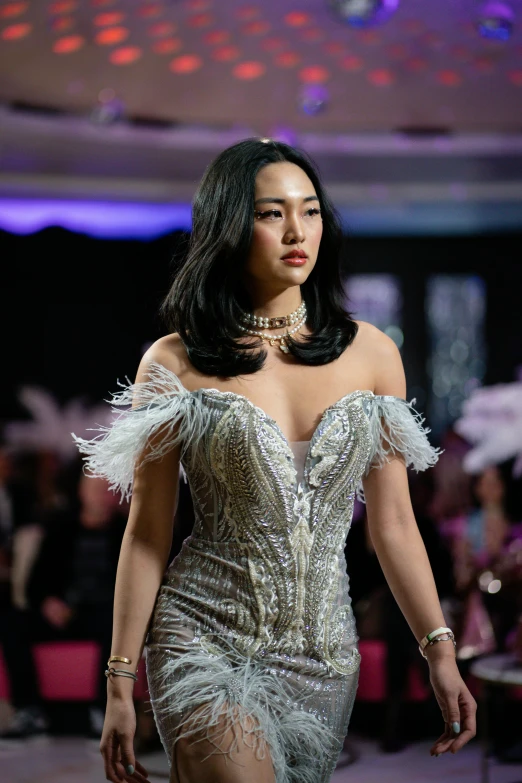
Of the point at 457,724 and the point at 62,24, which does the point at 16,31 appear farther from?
the point at 457,724

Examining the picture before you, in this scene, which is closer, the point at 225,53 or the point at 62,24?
the point at 62,24

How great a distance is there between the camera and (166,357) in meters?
2.37

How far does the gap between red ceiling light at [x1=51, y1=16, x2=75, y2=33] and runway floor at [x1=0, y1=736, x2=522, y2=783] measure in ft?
12.4

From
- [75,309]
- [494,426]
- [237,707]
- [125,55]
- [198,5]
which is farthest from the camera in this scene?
[75,309]

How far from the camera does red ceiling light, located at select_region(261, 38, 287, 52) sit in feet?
19.8

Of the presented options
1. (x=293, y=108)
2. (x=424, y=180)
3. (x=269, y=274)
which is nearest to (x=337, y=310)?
(x=269, y=274)

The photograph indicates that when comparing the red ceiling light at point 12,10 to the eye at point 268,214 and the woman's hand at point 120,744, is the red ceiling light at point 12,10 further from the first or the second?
the woman's hand at point 120,744

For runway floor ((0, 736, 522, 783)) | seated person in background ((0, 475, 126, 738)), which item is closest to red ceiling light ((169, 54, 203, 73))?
seated person in background ((0, 475, 126, 738))

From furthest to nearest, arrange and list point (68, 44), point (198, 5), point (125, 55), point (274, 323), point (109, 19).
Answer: point (125, 55)
point (68, 44)
point (109, 19)
point (198, 5)
point (274, 323)

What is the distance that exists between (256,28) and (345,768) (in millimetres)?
3886

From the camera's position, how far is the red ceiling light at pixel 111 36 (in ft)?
19.0

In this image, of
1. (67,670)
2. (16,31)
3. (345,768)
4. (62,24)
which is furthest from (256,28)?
(345,768)

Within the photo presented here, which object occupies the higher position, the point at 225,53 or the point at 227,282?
the point at 225,53

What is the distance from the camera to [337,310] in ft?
8.21
